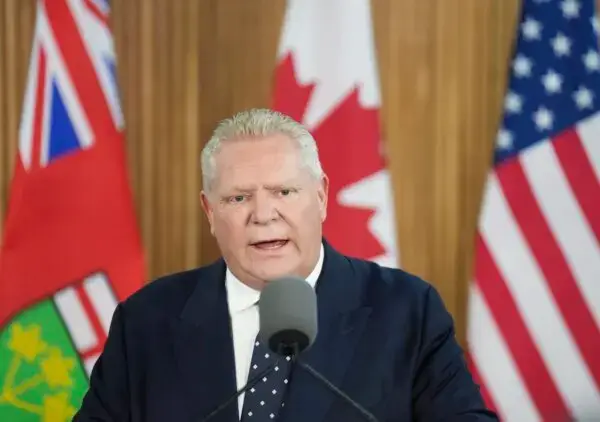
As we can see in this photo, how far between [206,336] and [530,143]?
124 centimetres

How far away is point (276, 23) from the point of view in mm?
2406

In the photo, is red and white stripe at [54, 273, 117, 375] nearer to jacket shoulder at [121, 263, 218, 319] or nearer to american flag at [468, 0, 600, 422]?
jacket shoulder at [121, 263, 218, 319]

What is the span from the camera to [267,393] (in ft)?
4.70

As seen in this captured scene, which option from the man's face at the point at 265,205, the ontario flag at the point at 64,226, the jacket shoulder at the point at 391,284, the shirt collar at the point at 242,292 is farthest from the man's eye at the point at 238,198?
the ontario flag at the point at 64,226

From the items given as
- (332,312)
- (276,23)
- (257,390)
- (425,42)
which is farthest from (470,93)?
(257,390)

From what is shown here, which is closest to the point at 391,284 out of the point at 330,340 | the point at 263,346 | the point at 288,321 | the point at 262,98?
the point at 330,340

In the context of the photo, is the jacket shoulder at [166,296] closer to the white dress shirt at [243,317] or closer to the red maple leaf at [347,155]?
the white dress shirt at [243,317]

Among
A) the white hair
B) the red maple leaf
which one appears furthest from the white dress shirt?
the red maple leaf

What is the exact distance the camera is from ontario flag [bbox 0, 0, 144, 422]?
2439mm

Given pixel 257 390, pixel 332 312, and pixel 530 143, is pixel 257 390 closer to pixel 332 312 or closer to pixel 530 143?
pixel 332 312

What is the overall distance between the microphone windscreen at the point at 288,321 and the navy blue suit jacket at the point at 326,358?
1.19 ft

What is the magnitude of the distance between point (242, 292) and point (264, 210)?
0.72 feet

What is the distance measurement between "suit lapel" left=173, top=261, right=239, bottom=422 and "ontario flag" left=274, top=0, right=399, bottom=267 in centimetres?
78

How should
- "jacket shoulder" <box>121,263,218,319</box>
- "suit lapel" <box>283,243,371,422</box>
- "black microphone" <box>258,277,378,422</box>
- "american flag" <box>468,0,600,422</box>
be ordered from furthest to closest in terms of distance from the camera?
"american flag" <box>468,0,600,422</box> → "jacket shoulder" <box>121,263,218,319</box> → "suit lapel" <box>283,243,371,422</box> → "black microphone" <box>258,277,378,422</box>
